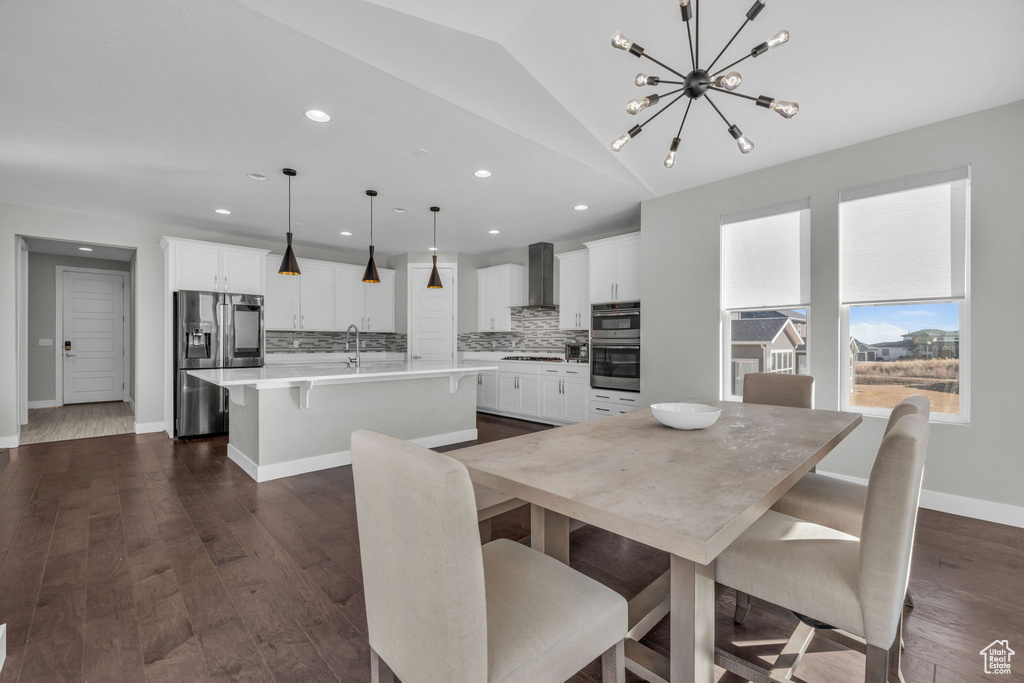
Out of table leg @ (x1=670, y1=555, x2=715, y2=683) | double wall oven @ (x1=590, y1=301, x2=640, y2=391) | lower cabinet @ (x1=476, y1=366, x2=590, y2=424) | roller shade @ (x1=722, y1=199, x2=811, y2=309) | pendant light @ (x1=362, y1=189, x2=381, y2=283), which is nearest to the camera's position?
table leg @ (x1=670, y1=555, x2=715, y2=683)

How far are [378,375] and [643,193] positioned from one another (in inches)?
117

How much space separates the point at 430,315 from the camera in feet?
22.6

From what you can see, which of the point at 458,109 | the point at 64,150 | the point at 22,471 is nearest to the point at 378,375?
the point at 458,109

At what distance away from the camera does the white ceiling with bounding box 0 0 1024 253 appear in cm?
210

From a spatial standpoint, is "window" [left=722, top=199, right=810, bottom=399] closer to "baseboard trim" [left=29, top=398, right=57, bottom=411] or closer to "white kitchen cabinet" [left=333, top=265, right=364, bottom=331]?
"white kitchen cabinet" [left=333, top=265, right=364, bottom=331]

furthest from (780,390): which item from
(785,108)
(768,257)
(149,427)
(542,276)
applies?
(149,427)

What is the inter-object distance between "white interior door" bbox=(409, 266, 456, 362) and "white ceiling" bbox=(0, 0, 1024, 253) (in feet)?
9.31

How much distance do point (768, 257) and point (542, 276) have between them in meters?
3.15

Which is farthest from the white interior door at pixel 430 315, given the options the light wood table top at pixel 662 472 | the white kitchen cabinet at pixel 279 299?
the light wood table top at pixel 662 472

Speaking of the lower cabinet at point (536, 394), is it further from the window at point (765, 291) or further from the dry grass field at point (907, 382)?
the dry grass field at point (907, 382)

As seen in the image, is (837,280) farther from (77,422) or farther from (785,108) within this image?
(77,422)

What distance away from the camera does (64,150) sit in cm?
316

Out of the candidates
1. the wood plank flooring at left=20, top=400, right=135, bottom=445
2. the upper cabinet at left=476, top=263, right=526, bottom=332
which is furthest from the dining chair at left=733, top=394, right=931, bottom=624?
the wood plank flooring at left=20, top=400, right=135, bottom=445

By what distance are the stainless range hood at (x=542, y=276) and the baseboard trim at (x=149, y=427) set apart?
4859 mm
